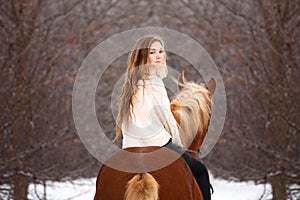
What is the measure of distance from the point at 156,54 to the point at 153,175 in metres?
0.87

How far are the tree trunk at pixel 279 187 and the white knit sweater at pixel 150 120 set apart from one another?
592 cm

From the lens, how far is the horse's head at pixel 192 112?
4652 mm

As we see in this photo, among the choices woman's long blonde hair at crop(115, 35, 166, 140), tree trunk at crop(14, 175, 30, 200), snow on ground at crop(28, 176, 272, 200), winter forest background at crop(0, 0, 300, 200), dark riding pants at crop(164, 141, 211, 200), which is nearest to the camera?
woman's long blonde hair at crop(115, 35, 166, 140)

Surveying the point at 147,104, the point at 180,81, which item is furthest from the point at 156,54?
the point at 180,81

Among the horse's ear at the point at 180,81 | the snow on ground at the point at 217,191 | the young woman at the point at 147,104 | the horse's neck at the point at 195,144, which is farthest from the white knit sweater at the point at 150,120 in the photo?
the snow on ground at the point at 217,191

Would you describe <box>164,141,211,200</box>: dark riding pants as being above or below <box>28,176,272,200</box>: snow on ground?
below

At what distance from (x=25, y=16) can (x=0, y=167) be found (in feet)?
7.88

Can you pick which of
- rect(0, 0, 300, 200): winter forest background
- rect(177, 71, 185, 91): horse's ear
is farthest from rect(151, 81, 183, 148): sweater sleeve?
rect(0, 0, 300, 200): winter forest background

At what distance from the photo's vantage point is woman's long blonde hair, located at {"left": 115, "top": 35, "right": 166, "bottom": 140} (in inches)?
173

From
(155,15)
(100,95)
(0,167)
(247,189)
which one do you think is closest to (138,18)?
(155,15)

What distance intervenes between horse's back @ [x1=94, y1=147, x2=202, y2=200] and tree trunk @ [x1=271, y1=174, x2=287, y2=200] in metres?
5.85

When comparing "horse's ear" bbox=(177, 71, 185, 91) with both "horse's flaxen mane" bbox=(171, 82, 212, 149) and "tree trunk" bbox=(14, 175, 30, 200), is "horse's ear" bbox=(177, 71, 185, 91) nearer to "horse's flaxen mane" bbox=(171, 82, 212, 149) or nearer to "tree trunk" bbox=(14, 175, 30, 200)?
"horse's flaxen mane" bbox=(171, 82, 212, 149)

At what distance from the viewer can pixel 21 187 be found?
10.4m

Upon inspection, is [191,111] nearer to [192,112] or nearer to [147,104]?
[192,112]
